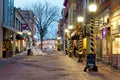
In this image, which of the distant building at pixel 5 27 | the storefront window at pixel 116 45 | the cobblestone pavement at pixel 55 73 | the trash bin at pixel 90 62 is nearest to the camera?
the cobblestone pavement at pixel 55 73

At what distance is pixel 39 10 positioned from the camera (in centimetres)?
8069

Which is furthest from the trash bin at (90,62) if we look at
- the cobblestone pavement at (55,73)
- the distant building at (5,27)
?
the distant building at (5,27)

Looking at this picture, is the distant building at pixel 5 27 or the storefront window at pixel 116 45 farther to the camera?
the distant building at pixel 5 27

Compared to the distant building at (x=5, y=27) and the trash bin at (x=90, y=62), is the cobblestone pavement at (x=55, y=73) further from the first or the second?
the distant building at (x=5, y=27)

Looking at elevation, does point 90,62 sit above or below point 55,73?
above

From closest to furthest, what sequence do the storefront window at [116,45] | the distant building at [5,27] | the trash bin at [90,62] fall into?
the trash bin at [90,62] → the storefront window at [116,45] → the distant building at [5,27]

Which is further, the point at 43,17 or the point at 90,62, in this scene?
the point at 43,17

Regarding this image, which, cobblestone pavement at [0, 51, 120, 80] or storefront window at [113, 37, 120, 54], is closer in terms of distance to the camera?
cobblestone pavement at [0, 51, 120, 80]

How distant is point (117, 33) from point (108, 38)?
3847 mm

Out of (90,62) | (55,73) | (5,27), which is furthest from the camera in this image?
(5,27)

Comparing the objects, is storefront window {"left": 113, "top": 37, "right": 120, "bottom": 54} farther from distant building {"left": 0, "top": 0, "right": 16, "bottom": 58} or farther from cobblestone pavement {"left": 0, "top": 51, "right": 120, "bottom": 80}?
distant building {"left": 0, "top": 0, "right": 16, "bottom": 58}

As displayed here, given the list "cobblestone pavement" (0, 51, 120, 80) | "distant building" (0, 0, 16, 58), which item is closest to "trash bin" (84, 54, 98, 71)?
"cobblestone pavement" (0, 51, 120, 80)

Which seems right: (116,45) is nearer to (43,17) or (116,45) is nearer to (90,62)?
(90,62)

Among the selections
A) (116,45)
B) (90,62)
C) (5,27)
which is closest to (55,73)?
(90,62)
